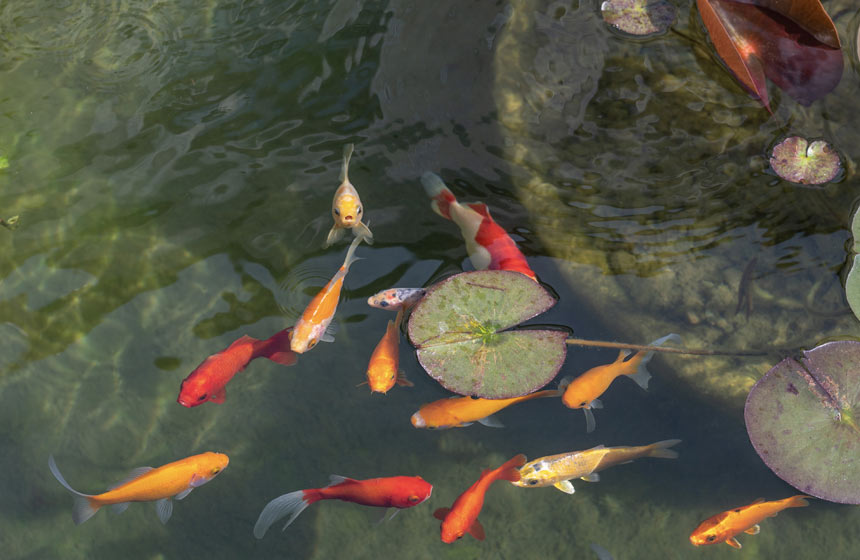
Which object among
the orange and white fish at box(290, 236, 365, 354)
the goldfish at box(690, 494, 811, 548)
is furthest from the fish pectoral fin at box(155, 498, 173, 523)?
the goldfish at box(690, 494, 811, 548)

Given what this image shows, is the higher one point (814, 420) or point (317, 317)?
point (317, 317)

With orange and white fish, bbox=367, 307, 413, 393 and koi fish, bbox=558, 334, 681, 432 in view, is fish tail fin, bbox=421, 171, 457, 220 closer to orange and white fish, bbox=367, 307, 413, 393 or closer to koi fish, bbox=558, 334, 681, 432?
orange and white fish, bbox=367, 307, 413, 393

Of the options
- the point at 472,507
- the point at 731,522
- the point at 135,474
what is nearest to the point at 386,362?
the point at 472,507

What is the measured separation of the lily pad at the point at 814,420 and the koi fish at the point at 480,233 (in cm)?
125

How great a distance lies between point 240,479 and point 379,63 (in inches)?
104

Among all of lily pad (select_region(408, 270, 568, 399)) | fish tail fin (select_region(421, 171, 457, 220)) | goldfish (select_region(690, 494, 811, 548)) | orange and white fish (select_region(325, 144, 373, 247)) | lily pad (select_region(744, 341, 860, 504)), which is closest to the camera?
lily pad (select_region(744, 341, 860, 504))

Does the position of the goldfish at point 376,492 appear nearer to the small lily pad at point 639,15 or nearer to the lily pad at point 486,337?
the lily pad at point 486,337

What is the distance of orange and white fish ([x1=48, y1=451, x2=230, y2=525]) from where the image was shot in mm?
3336

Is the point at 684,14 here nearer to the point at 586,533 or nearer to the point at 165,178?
the point at 586,533

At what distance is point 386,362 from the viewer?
340 cm

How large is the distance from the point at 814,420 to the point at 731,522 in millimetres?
656

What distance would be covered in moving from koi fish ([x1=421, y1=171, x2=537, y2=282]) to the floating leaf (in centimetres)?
150

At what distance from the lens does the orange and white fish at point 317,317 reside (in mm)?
3436

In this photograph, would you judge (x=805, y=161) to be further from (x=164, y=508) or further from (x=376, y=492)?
(x=164, y=508)
